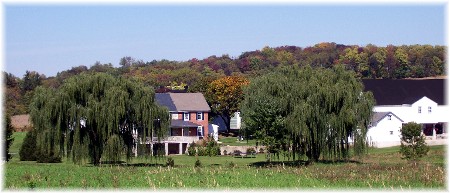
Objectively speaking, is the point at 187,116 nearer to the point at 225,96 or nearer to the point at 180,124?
the point at 180,124

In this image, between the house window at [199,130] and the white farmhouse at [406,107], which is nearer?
the white farmhouse at [406,107]

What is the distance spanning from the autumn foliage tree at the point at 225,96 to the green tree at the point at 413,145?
1307 inches

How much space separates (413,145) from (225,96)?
118 feet

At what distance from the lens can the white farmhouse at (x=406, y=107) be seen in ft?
195

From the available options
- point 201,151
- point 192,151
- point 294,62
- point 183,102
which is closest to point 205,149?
point 201,151

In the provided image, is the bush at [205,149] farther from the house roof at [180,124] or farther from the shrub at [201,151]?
the house roof at [180,124]

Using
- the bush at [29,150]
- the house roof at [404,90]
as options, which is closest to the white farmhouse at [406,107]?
the house roof at [404,90]

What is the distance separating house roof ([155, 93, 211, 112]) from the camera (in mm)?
67625

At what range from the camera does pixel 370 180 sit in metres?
23.4

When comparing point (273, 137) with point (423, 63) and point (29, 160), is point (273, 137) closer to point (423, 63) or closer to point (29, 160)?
point (29, 160)

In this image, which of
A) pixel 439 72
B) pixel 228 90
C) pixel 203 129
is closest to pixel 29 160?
pixel 203 129

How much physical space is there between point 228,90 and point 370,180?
174 ft

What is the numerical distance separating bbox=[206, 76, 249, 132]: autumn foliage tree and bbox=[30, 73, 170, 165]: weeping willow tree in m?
38.0

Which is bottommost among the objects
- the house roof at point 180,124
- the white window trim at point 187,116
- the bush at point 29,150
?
the bush at point 29,150
